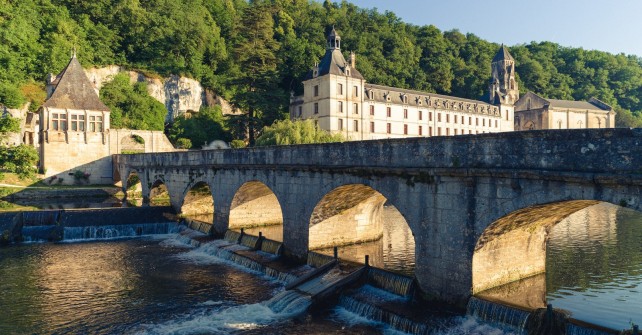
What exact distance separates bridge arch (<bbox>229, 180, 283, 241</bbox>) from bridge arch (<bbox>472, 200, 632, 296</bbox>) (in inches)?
563

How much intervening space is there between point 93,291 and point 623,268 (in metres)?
22.1

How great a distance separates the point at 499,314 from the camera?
11.8 meters

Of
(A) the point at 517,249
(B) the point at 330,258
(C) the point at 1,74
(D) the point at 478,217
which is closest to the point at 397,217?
(B) the point at 330,258

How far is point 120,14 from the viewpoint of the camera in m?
69.9

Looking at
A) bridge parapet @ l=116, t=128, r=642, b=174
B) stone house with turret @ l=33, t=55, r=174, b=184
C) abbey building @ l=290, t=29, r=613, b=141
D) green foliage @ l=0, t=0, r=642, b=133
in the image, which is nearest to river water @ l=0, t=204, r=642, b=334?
bridge parapet @ l=116, t=128, r=642, b=174

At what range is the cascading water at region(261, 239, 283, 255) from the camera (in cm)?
2167

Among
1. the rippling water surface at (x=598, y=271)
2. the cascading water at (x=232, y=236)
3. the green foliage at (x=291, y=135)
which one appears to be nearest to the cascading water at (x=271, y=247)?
the cascading water at (x=232, y=236)

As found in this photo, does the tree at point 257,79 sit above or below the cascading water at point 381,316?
above

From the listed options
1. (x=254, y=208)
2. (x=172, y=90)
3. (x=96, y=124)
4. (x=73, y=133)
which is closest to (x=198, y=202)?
(x=254, y=208)

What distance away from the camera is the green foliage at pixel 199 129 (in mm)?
62875

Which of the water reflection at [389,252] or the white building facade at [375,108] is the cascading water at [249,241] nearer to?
the water reflection at [389,252]

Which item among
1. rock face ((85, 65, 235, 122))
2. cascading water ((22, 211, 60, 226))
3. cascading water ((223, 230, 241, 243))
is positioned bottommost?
cascading water ((223, 230, 241, 243))

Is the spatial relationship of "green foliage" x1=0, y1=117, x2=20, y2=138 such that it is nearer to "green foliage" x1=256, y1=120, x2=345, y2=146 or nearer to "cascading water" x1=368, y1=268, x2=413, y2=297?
"green foliage" x1=256, y1=120, x2=345, y2=146

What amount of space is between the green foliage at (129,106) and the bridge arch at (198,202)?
30.5m
